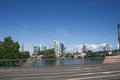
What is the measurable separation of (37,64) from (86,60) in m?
8.57

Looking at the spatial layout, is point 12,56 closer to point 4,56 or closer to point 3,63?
point 4,56

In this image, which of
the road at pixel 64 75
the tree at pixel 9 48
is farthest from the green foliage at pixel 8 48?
the road at pixel 64 75

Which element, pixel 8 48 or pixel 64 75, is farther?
pixel 8 48

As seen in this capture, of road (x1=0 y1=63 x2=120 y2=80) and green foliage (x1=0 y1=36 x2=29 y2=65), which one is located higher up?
green foliage (x1=0 y1=36 x2=29 y2=65)

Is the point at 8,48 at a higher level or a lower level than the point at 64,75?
higher

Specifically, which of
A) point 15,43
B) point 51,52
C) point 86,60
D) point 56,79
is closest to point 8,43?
point 15,43

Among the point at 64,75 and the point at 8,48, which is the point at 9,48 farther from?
the point at 64,75

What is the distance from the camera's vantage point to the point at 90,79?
48.4 feet

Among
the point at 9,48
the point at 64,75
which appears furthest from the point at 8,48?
the point at 64,75

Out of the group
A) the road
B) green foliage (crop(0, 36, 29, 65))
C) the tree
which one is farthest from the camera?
the tree

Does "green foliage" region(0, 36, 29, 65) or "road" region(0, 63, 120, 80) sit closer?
"road" region(0, 63, 120, 80)

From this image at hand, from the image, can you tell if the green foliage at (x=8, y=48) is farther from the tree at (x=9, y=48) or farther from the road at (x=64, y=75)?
the road at (x=64, y=75)

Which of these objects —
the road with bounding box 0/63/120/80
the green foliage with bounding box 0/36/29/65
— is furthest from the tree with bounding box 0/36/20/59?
the road with bounding box 0/63/120/80

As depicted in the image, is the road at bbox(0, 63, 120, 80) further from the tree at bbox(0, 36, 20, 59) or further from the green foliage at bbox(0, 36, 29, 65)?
the tree at bbox(0, 36, 20, 59)
